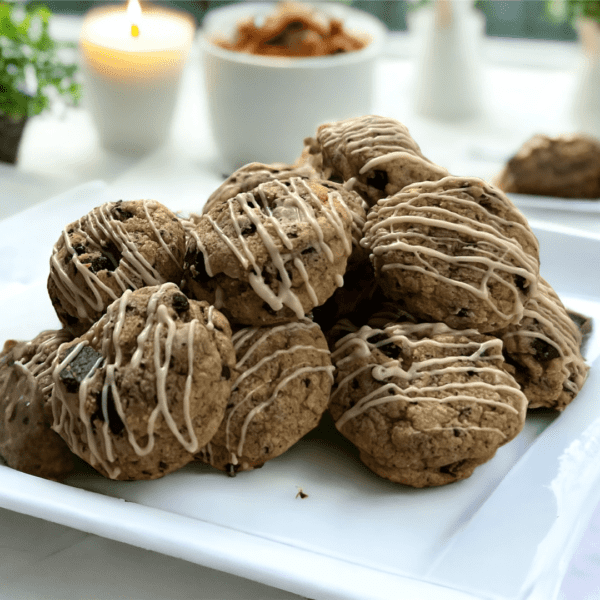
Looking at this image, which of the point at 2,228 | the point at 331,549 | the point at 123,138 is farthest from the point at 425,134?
the point at 331,549

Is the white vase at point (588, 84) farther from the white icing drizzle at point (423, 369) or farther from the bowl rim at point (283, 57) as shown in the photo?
the white icing drizzle at point (423, 369)

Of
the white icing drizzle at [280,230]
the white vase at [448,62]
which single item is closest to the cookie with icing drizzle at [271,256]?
the white icing drizzle at [280,230]

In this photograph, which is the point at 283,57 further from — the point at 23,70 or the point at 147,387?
the point at 147,387

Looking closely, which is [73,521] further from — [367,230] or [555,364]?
[555,364]

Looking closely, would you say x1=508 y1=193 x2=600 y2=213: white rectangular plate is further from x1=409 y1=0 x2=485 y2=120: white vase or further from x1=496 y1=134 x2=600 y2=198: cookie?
x1=409 y1=0 x2=485 y2=120: white vase

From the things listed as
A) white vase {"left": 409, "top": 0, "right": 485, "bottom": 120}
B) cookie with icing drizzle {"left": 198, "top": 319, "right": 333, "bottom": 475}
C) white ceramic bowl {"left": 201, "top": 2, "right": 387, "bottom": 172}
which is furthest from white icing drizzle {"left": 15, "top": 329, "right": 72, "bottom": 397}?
white vase {"left": 409, "top": 0, "right": 485, "bottom": 120}
